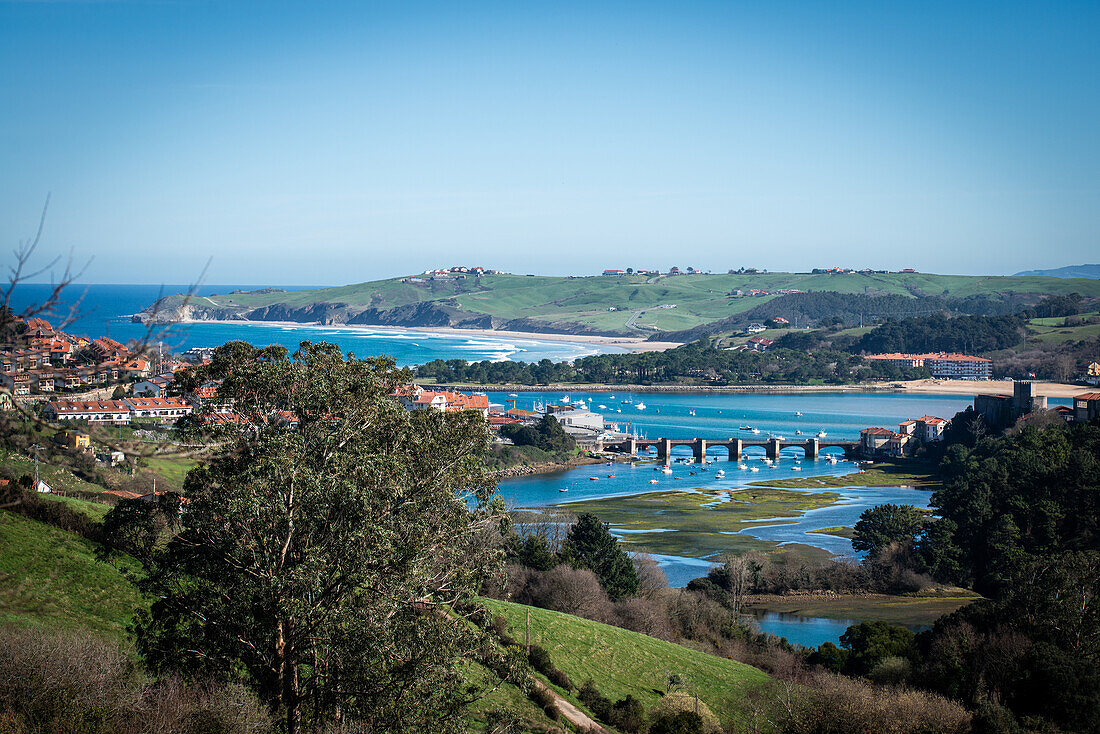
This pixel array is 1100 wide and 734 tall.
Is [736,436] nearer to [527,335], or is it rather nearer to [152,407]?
[152,407]

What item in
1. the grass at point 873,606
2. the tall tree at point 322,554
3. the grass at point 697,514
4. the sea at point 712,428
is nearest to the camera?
the tall tree at point 322,554

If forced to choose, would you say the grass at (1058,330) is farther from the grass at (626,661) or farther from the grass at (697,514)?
the grass at (626,661)

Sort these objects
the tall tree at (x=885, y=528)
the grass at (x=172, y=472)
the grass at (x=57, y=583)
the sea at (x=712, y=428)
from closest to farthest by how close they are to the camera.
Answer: the grass at (x=57, y=583) < the grass at (x=172, y=472) < the tall tree at (x=885, y=528) < the sea at (x=712, y=428)

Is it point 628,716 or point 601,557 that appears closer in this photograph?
point 628,716

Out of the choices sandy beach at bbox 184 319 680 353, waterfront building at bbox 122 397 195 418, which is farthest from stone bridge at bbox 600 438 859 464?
sandy beach at bbox 184 319 680 353

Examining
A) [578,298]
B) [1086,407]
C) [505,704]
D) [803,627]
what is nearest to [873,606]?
[803,627]

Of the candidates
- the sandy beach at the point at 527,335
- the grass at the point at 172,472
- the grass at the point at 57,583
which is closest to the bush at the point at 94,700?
the grass at the point at 57,583
